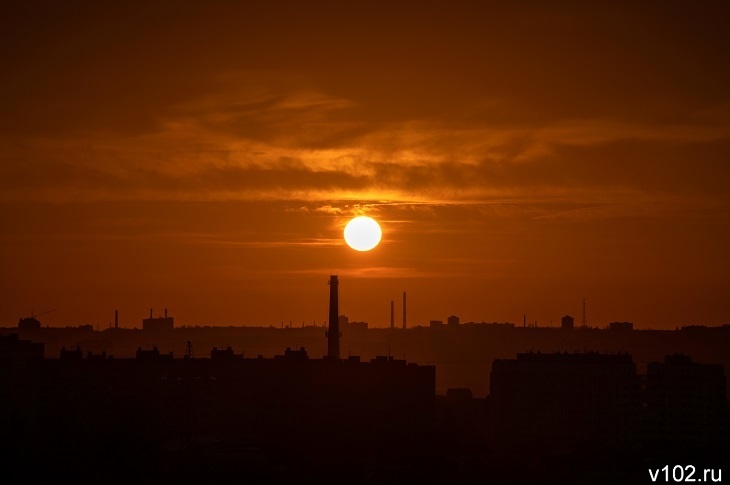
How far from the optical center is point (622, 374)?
7581 cm

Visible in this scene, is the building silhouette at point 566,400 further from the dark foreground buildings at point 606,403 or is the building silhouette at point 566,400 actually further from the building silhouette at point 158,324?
the building silhouette at point 158,324

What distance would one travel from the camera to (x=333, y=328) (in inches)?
3184

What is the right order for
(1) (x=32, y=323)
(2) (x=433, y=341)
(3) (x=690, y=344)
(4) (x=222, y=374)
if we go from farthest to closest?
(2) (x=433, y=341) → (3) (x=690, y=344) → (1) (x=32, y=323) → (4) (x=222, y=374)

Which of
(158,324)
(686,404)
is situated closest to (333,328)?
(686,404)

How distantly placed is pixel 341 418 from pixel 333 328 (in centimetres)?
1539

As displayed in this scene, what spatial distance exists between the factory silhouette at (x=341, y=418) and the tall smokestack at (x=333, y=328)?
101mm

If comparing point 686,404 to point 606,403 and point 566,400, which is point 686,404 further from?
point 566,400

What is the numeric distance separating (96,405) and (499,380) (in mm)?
21734

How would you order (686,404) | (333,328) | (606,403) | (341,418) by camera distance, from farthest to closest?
(333,328), (606,403), (686,404), (341,418)

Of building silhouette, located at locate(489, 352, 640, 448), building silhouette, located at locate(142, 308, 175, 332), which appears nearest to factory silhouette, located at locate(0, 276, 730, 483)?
building silhouette, located at locate(489, 352, 640, 448)

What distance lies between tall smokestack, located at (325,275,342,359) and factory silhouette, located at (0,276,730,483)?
0.33 ft

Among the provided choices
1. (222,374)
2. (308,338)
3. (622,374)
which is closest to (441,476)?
(222,374)

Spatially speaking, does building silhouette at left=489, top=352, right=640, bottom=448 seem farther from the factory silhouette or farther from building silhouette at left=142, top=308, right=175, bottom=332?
building silhouette at left=142, top=308, right=175, bottom=332

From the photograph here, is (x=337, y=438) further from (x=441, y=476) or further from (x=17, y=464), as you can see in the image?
(x=17, y=464)
